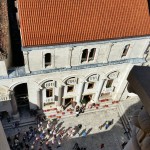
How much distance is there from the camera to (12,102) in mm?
31375

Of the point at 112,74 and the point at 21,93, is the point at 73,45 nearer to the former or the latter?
the point at 112,74

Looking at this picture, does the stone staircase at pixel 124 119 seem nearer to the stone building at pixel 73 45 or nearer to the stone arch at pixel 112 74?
the stone building at pixel 73 45

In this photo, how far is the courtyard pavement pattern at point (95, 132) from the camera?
114 feet

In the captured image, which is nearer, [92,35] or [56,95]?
[92,35]

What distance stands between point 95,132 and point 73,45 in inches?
610

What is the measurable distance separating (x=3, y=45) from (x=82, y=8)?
8.74 m

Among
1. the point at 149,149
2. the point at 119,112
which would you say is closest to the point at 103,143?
the point at 119,112

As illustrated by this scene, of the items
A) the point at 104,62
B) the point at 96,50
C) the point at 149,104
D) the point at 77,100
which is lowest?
the point at 77,100

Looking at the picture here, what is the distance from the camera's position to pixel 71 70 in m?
28.9

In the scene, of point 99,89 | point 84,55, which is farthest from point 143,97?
point 99,89

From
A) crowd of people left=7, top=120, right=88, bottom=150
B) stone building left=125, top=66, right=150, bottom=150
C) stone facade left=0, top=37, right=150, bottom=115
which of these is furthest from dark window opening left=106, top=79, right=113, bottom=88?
stone building left=125, top=66, right=150, bottom=150

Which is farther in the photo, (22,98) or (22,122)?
(22,122)

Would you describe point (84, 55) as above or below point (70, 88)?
above

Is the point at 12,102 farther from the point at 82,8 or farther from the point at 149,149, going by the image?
the point at 149,149
